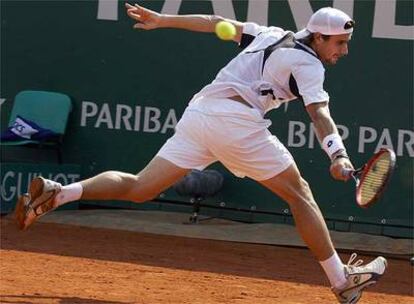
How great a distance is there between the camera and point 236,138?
514 cm

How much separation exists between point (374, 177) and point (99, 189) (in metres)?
1.42

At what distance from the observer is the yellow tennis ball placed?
5422mm

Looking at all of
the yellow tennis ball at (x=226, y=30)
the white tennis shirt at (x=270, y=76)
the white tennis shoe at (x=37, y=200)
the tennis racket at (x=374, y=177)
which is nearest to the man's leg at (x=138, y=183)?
the white tennis shoe at (x=37, y=200)

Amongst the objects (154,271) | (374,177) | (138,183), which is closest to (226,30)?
(138,183)

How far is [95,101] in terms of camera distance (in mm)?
9109

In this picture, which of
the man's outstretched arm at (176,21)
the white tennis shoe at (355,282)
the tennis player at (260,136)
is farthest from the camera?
the man's outstretched arm at (176,21)

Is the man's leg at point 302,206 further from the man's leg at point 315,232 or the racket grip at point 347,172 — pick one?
the racket grip at point 347,172

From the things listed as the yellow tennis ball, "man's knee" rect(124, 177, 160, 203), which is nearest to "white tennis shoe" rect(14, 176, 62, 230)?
"man's knee" rect(124, 177, 160, 203)

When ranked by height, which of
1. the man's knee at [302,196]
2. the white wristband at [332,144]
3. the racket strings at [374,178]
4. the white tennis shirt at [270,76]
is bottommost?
the man's knee at [302,196]

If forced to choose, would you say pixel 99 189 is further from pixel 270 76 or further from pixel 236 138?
Answer: pixel 270 76

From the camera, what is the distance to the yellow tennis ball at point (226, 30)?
5.42 m

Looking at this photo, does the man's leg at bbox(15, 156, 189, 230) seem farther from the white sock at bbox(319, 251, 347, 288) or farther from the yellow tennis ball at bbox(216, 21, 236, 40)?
the white sock at bbox(319, 251, 347, 288)

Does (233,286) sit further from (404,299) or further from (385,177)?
(385,177)

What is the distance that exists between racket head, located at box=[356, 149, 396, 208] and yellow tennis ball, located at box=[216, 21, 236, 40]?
3.48 ft
